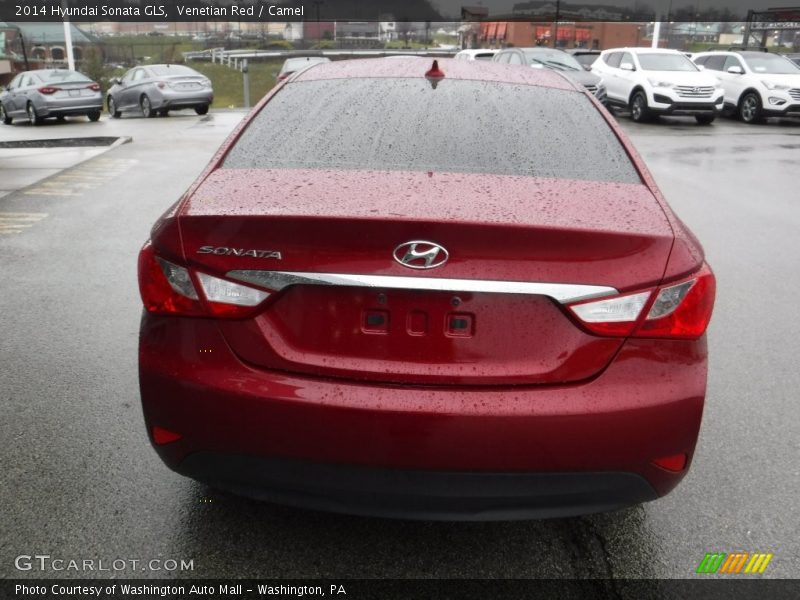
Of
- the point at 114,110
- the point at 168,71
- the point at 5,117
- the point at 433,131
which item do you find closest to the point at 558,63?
the point at 168,71

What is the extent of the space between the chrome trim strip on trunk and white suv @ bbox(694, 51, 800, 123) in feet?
62.4

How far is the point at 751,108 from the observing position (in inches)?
765

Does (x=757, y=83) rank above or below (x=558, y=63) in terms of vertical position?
below

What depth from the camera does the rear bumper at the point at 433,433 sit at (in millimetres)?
2189

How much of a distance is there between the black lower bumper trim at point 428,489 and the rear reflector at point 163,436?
108 mm

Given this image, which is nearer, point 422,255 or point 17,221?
point 422,255

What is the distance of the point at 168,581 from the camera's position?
254 cm

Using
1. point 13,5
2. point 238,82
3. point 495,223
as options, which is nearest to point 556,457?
point 495,223

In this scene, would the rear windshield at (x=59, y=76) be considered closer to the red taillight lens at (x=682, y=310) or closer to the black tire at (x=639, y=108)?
the black tire at (x=639, y=108)

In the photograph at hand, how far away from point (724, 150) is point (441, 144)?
12.9 meters

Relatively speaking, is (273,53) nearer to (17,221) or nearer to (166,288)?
(17,221)

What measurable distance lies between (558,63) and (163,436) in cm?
1892

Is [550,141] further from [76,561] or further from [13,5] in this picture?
[13,5]

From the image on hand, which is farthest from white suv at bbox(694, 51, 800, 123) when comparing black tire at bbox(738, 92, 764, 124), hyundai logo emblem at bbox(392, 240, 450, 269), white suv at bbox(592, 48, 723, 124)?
hyundai logo emblem at bbox(392, 240, 450, 269)
